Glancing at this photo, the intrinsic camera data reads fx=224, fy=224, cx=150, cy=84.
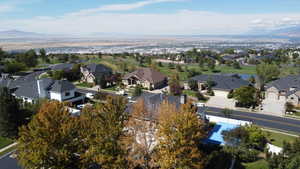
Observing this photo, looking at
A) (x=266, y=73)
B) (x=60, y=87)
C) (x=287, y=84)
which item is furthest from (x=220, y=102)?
(x=60, y=87)

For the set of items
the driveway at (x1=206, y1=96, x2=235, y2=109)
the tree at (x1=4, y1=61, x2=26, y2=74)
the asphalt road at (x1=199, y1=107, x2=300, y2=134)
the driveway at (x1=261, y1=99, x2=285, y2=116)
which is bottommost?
the asphalt road at (x1=199, y1=107, x2=300, y2=134)

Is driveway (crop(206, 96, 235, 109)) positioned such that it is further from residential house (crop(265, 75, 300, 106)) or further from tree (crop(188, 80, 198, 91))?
residential house (crop(265, 75, 300, 106))

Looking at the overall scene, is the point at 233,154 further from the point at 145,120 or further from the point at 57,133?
the point at 57,133

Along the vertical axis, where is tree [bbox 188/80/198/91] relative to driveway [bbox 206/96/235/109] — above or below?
above

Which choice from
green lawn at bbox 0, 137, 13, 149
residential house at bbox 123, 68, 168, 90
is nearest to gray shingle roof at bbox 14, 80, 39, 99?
green lawn at bbox 0, 137, 13, 149

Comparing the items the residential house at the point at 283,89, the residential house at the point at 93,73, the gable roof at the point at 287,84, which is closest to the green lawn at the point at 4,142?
the residential house at the point at 93,73

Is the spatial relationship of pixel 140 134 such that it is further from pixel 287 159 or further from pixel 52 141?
pixel 287 159
